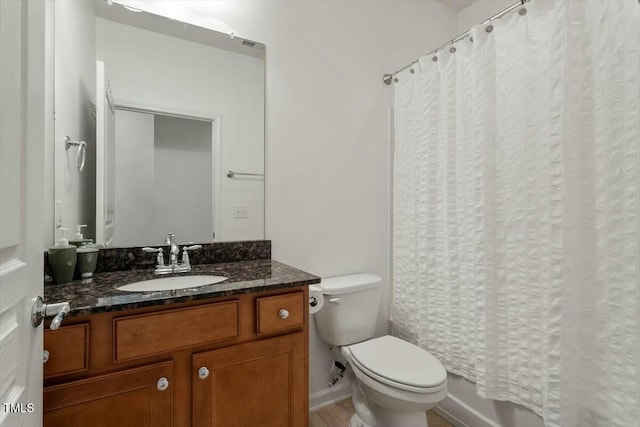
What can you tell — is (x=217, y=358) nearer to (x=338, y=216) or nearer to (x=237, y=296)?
(x=237, y=296)

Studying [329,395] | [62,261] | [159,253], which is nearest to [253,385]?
[159,253]

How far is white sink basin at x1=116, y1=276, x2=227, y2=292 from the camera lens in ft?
4.00

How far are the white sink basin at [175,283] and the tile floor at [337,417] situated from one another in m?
1.04

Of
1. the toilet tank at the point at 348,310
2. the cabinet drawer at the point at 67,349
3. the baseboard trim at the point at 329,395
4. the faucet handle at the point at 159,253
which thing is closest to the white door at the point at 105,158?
the faucet handle at the point at 159,253

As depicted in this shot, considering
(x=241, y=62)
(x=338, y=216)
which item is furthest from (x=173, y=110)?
(x=338, y=216)

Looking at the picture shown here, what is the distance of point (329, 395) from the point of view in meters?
1.89

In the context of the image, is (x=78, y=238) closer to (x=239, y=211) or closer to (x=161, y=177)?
(x=161, y=177)

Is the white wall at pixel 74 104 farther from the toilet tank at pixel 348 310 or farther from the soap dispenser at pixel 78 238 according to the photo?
the toilet tank at pixel 348 310

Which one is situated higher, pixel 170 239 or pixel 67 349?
pixel 170 239

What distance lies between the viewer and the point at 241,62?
165 centimetres

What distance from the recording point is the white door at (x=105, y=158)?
1390 mm

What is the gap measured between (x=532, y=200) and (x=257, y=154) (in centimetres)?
129

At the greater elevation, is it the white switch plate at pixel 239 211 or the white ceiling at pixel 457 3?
the white ceiling at pixel 457 3

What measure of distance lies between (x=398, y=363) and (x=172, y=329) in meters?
0.98
